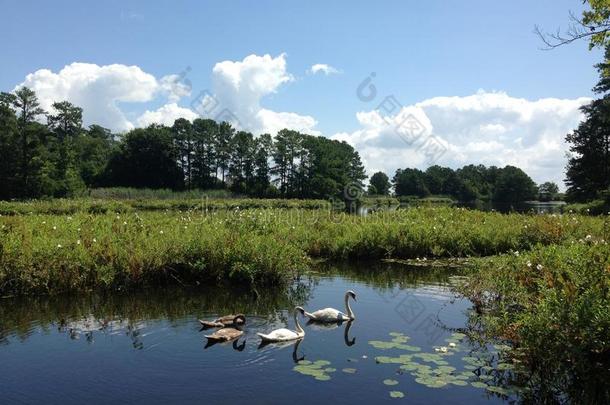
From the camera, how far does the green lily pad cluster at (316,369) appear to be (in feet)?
24.5

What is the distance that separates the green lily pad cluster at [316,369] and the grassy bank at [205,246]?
4.95 m

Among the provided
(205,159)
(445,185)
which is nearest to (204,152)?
(205,159)

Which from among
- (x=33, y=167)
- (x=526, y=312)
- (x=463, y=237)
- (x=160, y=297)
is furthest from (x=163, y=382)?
(x=33, y=167)

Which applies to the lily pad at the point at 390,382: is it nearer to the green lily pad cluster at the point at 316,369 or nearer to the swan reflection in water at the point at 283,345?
the green lily pad cluster at the point at 316,369

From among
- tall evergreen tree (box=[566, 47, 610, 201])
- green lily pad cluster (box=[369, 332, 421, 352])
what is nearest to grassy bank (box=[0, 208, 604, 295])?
green lily pad cluster (box=[369, 332, 421, 352])

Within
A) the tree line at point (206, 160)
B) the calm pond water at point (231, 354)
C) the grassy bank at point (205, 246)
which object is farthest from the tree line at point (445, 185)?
the calm pond water at point (231, 354)

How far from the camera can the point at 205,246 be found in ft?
43.3

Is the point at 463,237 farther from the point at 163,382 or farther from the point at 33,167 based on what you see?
the point at 33,167

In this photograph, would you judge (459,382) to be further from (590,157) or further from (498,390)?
(590,157)

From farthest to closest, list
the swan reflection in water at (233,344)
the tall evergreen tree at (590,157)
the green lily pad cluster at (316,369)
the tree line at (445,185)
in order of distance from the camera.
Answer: the tree line at (445,185) < the tall evergreen tree at (590,157) < the swan reflection in water at (233,344) < the green lily pad cluster at (316,369)

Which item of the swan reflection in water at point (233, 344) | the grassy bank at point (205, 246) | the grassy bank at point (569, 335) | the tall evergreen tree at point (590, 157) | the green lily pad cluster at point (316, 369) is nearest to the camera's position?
the grassy bank at point (569, 335)

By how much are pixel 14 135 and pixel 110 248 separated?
160 ft

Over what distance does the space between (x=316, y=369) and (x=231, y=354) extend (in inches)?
60.7

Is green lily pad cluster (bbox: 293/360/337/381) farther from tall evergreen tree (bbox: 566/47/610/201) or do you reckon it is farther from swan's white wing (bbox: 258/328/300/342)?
tall evergreen tree (bbox: 566/47/610/201)
